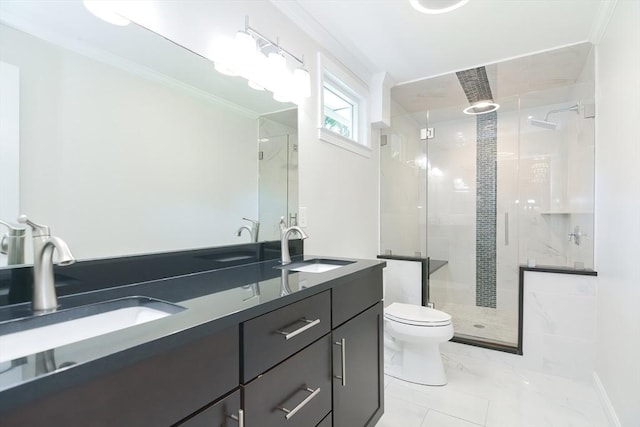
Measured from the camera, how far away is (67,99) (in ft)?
3.29

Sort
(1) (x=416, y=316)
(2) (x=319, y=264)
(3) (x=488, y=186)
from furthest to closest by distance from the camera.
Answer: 1. (3) (x=488, y=186)
2. (1) (x=416, y=316)
3. (2) (x=319, y=264)

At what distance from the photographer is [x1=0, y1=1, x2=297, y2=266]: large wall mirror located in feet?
3.05

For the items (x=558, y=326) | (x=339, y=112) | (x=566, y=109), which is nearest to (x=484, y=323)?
(x=558, y=326)

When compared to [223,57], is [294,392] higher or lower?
lower

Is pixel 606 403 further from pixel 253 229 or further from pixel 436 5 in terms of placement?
pixel 436 5

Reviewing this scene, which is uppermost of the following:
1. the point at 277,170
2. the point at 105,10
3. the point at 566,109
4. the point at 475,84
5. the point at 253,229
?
the point at 475,84

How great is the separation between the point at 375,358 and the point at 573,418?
4.06ft

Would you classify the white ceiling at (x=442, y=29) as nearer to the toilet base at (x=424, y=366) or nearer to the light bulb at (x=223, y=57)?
the light bulb at (x=223, y=57)

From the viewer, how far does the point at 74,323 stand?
84 cm

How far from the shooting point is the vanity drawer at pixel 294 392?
0.86m

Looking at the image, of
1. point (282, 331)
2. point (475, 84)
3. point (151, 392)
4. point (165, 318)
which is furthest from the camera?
point (475, 84)

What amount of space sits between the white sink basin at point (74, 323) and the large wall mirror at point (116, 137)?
0.25 metres

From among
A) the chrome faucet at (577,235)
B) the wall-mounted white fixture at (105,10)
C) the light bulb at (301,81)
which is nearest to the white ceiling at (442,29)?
the light bulb at (301,81)

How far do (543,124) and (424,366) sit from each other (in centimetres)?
236
